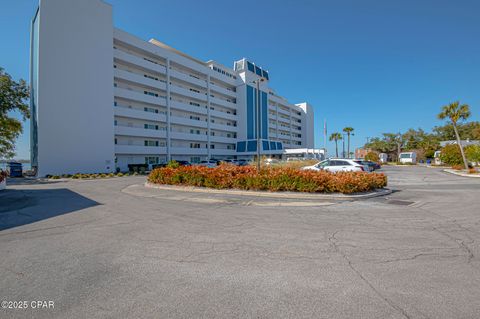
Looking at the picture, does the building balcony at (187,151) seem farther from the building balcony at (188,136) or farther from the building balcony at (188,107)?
the building balcony at (188,107)

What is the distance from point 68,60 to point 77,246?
34448 mm

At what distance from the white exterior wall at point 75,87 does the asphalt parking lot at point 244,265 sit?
86.2 feet

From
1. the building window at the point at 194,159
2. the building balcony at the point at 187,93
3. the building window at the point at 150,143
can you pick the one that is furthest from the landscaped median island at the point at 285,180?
the building window at the point at 194,159

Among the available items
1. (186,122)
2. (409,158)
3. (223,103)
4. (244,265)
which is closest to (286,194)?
(244,265)

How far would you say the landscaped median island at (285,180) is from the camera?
1085cm

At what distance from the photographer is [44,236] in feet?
18.2

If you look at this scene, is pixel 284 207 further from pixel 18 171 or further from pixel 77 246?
pixel 18 171

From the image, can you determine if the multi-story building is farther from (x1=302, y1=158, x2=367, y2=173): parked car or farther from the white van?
the white van

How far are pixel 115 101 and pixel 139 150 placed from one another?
8.45 m

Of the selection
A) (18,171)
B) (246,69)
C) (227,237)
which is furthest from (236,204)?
(246,69)

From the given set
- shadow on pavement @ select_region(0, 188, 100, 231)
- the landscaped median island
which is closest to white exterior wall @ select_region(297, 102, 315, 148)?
the landscaped median island

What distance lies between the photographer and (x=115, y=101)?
3556 cm

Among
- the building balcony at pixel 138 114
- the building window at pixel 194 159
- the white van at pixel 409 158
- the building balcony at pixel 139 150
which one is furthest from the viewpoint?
the white van at pixel 409 158

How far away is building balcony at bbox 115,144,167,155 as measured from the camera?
34.7 meters
